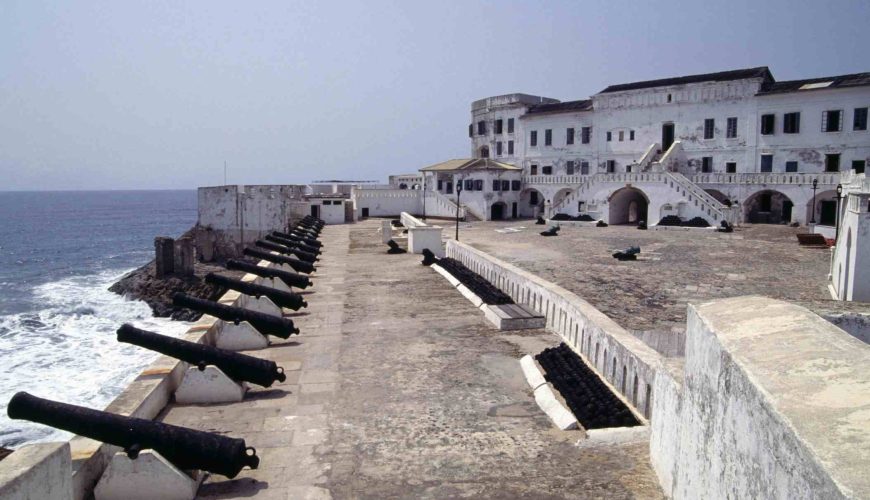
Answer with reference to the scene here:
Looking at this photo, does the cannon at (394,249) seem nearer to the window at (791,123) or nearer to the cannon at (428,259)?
the cannon at (428,259)

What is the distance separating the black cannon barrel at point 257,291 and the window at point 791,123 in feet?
134

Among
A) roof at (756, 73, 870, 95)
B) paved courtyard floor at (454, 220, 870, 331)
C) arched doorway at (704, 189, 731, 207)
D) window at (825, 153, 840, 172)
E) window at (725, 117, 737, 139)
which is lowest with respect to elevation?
paved courtyard floor at (454, 220, 870, 331)

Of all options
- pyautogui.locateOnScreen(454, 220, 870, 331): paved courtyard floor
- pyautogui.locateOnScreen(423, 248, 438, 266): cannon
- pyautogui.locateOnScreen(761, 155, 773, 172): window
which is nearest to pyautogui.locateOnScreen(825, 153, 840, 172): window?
pyautogui.locateOnScreen(761, 155, 773, 172): window

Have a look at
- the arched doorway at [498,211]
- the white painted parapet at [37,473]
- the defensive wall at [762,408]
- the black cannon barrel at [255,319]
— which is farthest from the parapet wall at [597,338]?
the arched doorway at [498,211]

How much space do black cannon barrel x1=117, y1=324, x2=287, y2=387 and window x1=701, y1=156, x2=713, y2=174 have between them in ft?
151

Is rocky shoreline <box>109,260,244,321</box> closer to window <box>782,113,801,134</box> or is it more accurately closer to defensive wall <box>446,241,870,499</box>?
defensive wall <box>446,241,870,499</box>

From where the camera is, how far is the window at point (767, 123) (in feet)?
150

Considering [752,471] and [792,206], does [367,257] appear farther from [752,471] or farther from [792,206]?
[792,206]

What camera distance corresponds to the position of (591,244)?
3416cm

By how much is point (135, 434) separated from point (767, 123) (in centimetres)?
4813

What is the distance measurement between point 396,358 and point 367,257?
15616 millimetres

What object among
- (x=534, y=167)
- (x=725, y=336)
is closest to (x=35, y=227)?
(x=534, y=167)

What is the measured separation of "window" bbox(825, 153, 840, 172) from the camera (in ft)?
142

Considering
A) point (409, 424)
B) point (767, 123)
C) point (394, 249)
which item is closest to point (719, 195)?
point (767, 123)
